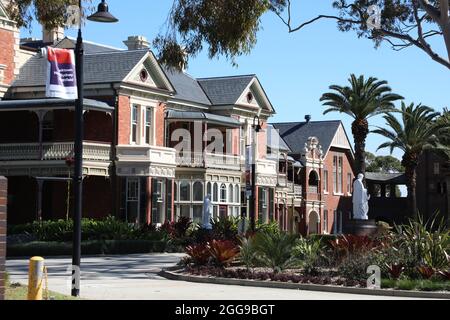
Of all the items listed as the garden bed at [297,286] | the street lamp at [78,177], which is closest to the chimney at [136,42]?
the garden bed at [297,286]

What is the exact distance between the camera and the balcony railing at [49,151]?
3894cm

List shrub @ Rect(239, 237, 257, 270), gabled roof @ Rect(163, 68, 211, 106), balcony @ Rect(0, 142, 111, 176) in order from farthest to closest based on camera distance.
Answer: gabled roof @ Rect(163, 68, 211, 106)
balcony @ Rect(0, 142, 111, 176)
shrub @ Rect(239, 237, 257, 270)

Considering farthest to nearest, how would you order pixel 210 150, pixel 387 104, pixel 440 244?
1. pixel 387 104
2. pixel 210 150
3. pixel 440 244

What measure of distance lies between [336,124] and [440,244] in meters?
50.3

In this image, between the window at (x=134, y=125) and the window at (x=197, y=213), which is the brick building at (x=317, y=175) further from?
the window at (x=134, y=125)

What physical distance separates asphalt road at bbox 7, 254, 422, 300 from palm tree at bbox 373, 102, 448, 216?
32349mm

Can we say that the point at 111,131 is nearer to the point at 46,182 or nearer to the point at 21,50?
the point at 46,182

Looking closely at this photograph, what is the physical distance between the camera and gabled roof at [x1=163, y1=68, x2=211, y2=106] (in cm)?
4842

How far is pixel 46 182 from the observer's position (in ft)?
136

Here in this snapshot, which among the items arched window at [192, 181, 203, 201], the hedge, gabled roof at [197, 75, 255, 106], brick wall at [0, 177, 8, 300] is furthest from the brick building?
brick wall at [0, 177, 8, 300]

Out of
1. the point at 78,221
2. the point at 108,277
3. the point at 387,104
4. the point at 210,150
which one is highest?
the point at 387,104

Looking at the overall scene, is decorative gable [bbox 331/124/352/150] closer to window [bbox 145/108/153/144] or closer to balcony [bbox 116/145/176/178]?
window [bbox 145/108/153/144]

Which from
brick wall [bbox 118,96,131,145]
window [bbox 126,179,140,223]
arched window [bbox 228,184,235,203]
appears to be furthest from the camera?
arched window [bbox 228,184,235,203]

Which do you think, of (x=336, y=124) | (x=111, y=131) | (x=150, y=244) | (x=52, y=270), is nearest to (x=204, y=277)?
(x=52, y=270)
